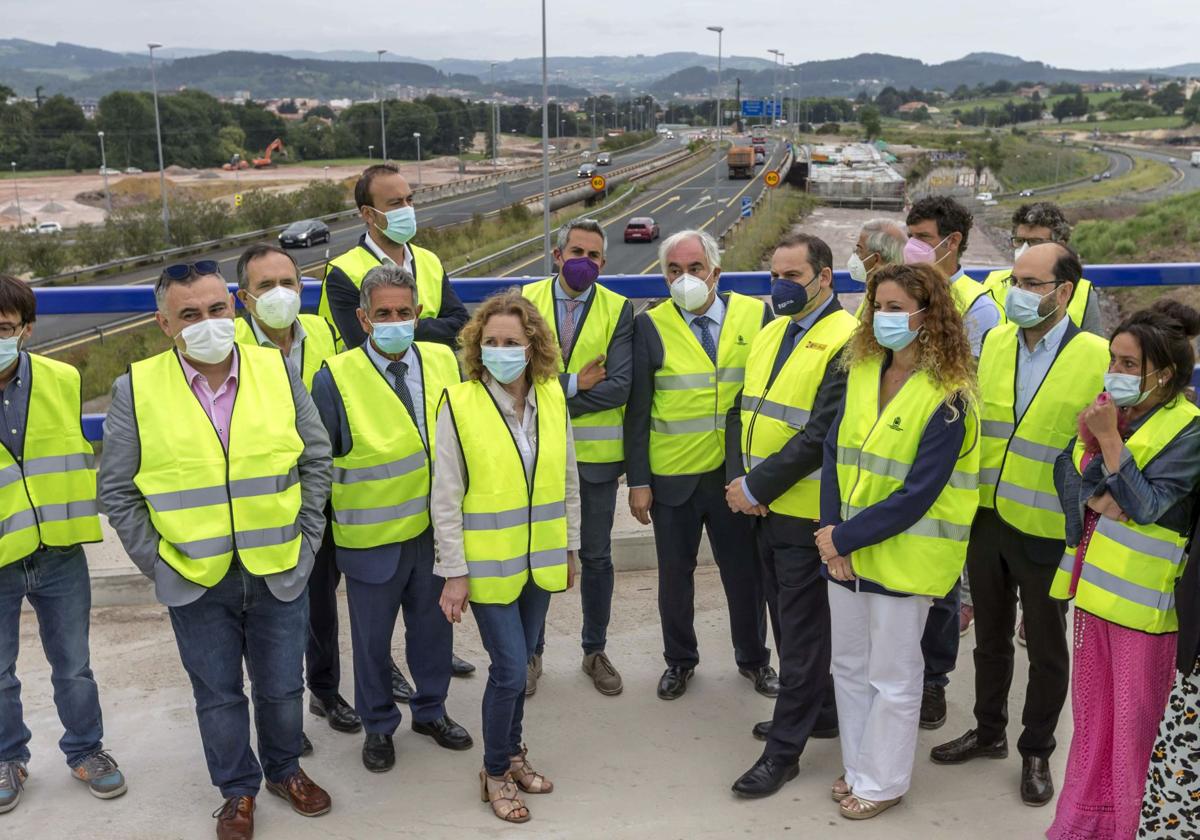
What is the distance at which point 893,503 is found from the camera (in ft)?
11.4

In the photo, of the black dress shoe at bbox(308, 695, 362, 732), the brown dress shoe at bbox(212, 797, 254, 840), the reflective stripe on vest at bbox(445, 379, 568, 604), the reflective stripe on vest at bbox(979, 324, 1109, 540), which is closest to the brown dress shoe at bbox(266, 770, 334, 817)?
the brown dress shoe at bbox(212, 797, 254, 840)

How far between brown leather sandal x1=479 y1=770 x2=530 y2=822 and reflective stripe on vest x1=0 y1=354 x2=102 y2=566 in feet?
5.38

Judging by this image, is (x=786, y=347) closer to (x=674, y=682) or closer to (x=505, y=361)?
(x=505, y=361)

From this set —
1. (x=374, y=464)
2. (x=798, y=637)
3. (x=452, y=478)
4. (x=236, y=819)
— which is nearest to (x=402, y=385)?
(x=374, y=464)

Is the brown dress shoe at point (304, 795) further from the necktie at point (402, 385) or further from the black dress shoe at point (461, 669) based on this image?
the necktie at point (402, 385)

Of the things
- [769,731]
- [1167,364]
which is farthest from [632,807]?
[1167,364]

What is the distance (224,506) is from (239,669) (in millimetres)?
620

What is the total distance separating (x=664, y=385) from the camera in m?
4.46

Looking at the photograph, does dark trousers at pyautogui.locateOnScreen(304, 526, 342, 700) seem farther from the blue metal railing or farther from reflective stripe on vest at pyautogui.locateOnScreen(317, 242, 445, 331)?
the blue metal railing

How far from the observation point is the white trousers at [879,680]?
11.9 feet

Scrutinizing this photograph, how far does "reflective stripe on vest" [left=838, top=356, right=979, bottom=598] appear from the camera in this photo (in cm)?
349

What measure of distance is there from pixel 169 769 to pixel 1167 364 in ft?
12.0

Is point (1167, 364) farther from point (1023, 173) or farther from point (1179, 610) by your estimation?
point (1023, 173)

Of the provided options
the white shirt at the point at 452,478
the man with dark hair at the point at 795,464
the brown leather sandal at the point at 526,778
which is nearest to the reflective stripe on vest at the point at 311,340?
the white shirt at the point at 452,478
